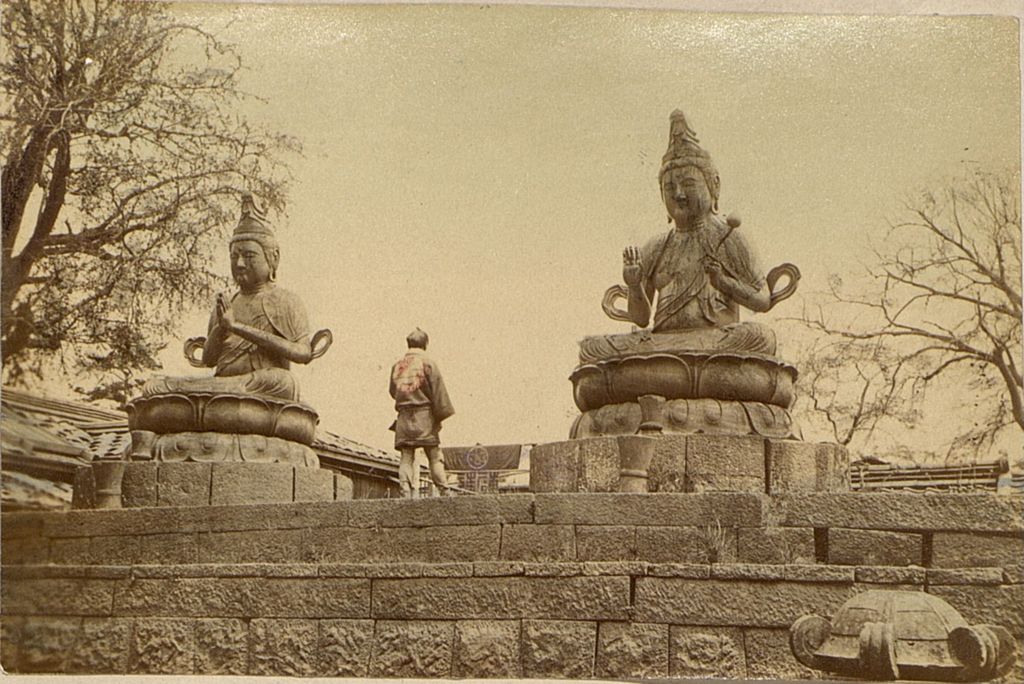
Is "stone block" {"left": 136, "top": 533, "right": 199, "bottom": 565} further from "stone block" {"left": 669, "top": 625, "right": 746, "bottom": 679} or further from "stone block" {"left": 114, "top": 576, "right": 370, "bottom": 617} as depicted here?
"stone block" {"left": 669, "top": 625, "right": 746, "bottom": 679}

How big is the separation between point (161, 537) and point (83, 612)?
1.91 ft

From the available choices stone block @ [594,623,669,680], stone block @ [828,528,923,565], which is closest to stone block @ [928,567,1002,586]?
stone block @ [828,528,923,565]

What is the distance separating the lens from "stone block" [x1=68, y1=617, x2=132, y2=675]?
8383mm

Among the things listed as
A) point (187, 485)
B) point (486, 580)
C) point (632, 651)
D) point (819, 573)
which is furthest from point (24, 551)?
point (819, 573)

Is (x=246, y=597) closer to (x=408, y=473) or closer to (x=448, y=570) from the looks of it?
(x=448, y=570)

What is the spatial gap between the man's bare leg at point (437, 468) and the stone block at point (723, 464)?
1.59 metres

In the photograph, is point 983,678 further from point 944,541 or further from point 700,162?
point 700,162

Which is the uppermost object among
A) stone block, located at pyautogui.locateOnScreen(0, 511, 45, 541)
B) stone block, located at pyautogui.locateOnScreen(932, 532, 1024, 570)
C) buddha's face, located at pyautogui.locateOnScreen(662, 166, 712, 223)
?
buddha's face, located at pyautogui.locateOnScreen(662, 166, 712, 223)

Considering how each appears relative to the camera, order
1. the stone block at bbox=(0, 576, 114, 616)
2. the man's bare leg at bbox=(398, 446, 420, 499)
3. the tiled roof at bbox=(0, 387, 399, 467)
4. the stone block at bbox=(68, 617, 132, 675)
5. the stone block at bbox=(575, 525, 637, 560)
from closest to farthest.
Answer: the stone block at bbox=(575, 525, 637, 560), the stone block at bbox=(68, 617, 132, 675), the stone block at bbox=(0, 576, 114, 616), the tiled roof at bbox=(0, 387, 399, 467), the man's bare leg at bbox=(398, 446, 420, 499)

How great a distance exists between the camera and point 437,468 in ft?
29.8

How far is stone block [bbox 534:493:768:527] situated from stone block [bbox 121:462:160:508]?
92.8 inches

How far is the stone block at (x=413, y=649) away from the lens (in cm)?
802

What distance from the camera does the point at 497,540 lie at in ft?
26.5

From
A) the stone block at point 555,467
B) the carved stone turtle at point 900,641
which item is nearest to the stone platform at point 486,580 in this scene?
the carved stone turtle at point 900,641
